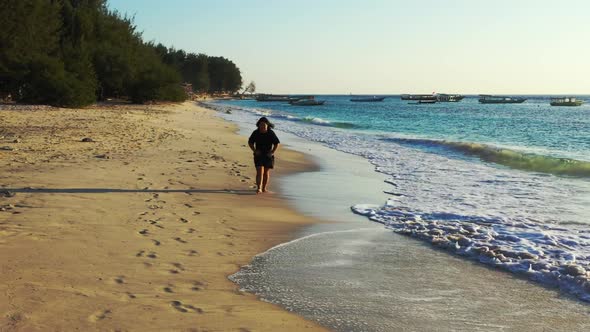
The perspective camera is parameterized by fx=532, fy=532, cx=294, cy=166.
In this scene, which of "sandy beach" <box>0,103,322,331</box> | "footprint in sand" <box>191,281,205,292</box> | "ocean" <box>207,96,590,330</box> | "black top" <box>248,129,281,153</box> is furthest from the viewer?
"black top" <box>248,129,281,153</box>

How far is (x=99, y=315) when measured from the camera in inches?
166

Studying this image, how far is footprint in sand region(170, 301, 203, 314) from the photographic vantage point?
4449 millimetres

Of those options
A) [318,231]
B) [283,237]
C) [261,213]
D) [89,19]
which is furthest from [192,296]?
[89,19]

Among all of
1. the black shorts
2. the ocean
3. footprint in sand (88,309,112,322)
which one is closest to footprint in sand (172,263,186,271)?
the ocean

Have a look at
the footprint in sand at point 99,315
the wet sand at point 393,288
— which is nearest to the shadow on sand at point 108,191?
the wet sand at point 393,288

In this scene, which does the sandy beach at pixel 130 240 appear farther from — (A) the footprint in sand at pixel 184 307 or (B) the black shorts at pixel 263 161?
(B) the black shorts at pixel 263 161

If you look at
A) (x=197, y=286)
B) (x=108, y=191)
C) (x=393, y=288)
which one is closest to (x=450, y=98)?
(x=108, y=191)

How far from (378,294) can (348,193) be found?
244 inches

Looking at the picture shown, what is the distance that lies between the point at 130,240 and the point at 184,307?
2216mm

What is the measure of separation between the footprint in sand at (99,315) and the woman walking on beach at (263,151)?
6.55 meters

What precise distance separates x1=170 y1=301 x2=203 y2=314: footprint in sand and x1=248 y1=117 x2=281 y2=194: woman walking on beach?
6.21 meters

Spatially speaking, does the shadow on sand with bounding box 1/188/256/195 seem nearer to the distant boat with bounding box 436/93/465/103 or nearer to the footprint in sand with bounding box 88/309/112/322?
the footprint in sand with bounding box 88/309/112/322

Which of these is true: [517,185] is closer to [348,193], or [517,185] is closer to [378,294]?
[348,193]

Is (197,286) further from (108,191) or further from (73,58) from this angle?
(73,58)
